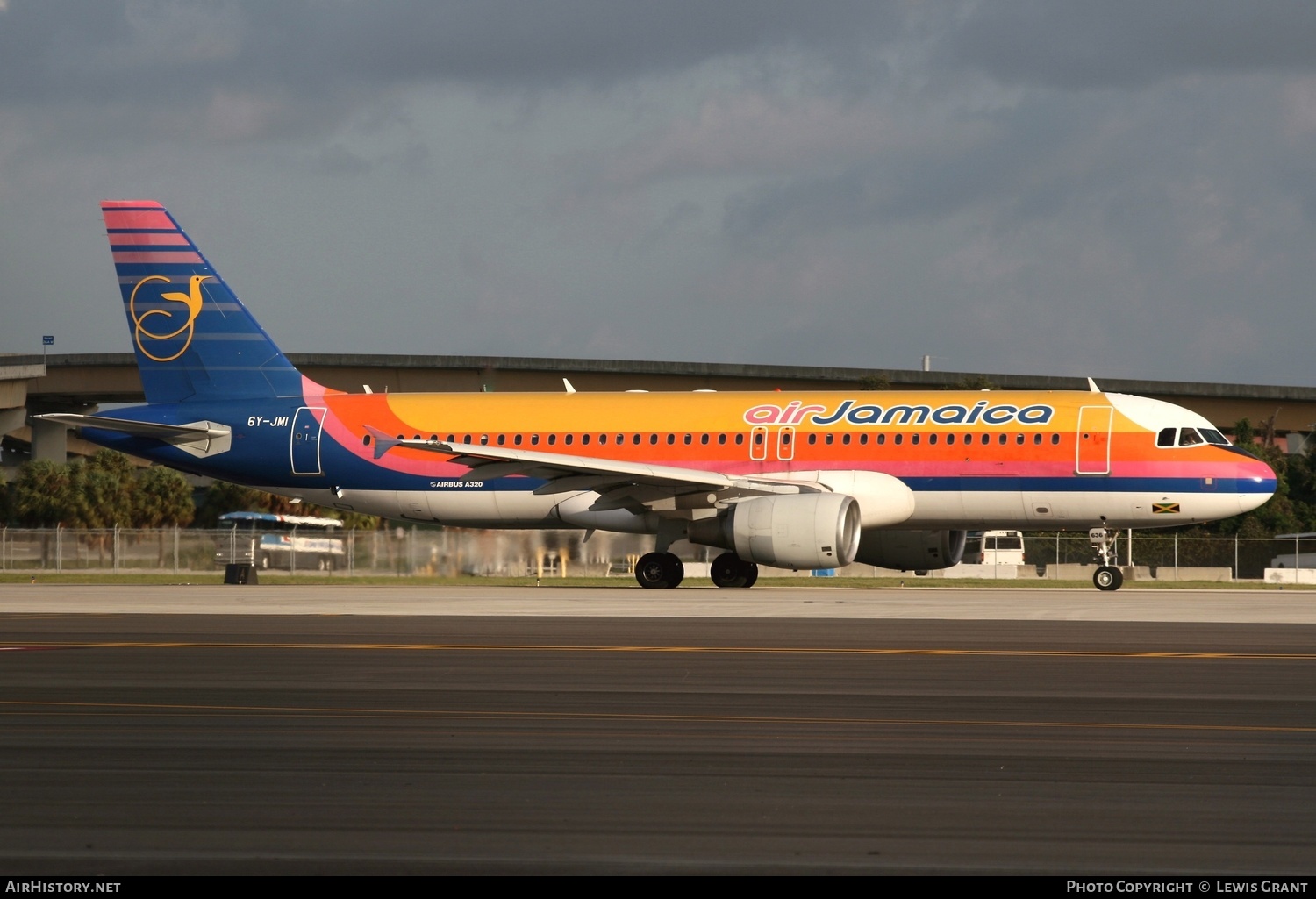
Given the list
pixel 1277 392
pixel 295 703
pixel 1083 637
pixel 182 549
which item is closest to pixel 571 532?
pixel 182 549

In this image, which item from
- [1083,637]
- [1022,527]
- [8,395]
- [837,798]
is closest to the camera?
[837,798]

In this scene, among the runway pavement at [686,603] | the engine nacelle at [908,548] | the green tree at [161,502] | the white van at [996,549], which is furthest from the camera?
the green tree at [161,502]

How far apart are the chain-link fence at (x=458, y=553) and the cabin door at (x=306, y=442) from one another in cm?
568

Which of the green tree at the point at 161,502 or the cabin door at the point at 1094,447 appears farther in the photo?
the green tree at the point at 161,502

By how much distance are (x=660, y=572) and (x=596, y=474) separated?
8.31 ft

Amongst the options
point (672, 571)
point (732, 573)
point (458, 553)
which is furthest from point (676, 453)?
point (458, 553)

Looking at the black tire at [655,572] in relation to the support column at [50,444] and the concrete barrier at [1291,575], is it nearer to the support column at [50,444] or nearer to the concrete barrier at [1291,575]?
the concrete barrier at [1291,575]

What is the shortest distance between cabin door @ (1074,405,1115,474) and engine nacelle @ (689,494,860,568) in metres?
4.24

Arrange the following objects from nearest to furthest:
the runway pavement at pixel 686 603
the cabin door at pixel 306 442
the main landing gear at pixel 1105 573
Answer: the runway pavement at pixel 686 603 → the main landing gear at pixel 1105 573 → the cabin door at pixel 306 442

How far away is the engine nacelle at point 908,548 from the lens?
2972cm

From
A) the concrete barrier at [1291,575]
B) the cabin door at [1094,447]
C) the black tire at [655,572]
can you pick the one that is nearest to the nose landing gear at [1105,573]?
the cabin door at [1094,447]
